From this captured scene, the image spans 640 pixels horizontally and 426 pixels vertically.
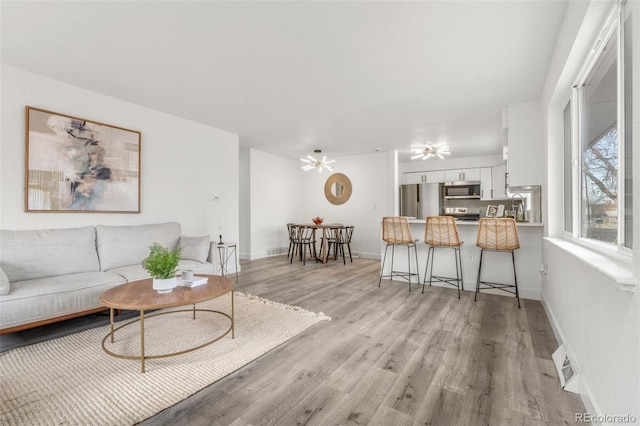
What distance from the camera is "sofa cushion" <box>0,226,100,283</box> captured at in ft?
8.73

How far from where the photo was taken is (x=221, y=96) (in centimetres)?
359

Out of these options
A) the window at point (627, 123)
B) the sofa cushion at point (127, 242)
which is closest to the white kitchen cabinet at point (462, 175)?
the window at point (627, 123)

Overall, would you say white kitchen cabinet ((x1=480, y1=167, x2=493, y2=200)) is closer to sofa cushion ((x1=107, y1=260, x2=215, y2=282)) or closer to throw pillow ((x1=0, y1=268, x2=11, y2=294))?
sofa cushion ((x1=107, y1=260, x2=215, y2=282))

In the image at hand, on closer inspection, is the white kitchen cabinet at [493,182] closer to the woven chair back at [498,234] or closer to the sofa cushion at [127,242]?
the woven chair back at [498,234]

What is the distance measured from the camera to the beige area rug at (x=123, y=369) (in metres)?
1.57

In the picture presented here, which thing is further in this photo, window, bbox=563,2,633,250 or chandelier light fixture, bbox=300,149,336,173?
chandelier light fixture, bbox=300,149,336,173

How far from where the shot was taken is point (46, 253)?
2.83m

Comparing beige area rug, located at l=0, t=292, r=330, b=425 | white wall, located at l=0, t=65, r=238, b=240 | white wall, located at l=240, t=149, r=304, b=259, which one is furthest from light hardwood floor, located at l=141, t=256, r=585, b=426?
white wall, located at l=240, t=149, r=304, b=259

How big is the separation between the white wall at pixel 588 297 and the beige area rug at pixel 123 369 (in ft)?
6.43

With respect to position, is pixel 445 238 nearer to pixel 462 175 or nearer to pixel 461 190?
pixel 461 190

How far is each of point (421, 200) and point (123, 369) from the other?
6.89 metres

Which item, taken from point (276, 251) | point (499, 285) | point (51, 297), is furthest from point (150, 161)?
point (499, 285)

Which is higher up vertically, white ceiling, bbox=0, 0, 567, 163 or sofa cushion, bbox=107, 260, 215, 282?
white ceiling, bbox=0, 0, 567, 163

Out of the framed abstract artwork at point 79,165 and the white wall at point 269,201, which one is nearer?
the framed abstract artwork at point 79,165
